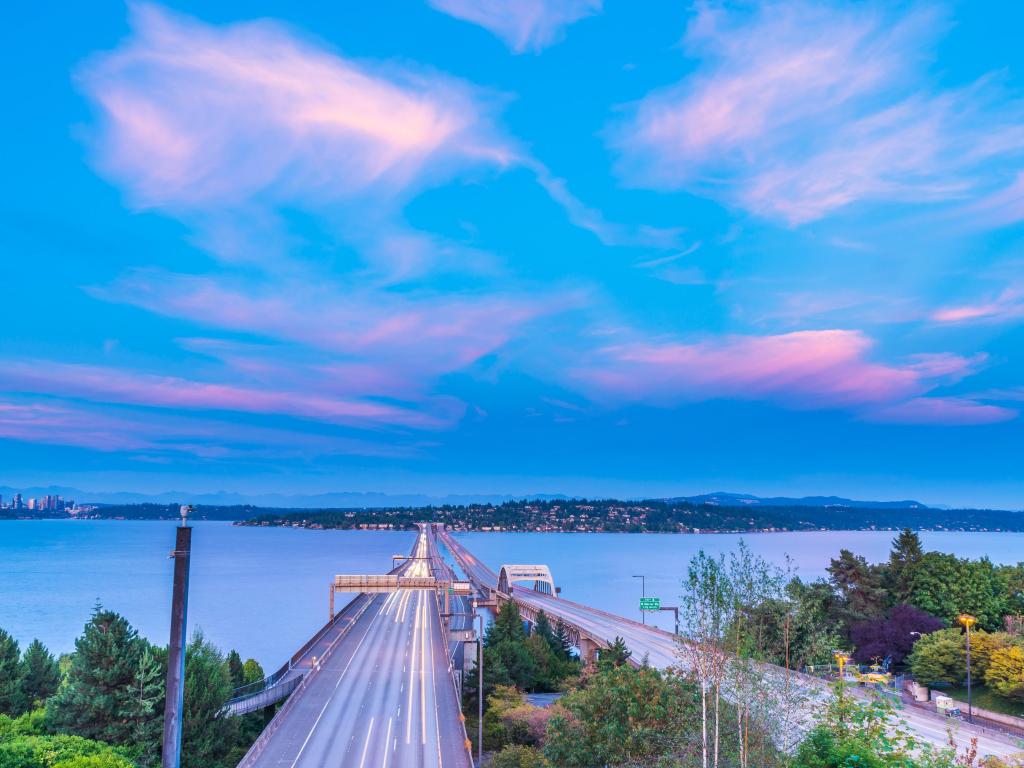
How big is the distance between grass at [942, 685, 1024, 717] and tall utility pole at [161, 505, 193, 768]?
44705 mm

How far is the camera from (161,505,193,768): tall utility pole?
18781 millimetres

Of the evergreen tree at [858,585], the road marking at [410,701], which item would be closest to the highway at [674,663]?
the road marking at [410,701]

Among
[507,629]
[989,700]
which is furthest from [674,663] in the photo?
[989,700]

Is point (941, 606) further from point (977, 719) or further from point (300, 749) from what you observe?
point (300, 749)

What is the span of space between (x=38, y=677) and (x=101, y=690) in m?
16.3

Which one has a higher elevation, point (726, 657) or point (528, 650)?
point (726, 657)

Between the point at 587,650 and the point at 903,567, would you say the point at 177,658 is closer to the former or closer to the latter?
the point at 587,650

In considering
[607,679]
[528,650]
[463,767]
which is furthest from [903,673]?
[463,767]

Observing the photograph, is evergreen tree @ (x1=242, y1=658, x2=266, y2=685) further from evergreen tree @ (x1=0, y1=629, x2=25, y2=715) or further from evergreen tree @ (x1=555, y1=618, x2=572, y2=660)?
evergreen tree @ (x1=555, y1=618, x2=572, y2=660)

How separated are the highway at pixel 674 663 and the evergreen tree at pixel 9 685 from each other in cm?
3512

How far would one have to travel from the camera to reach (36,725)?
1253 inches

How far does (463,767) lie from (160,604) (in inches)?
4474

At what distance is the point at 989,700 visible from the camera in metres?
47.7

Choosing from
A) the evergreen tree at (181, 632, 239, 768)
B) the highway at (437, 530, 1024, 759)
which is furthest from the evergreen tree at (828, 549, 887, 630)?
the evergreen tree at (181, 632, 239, 768)
